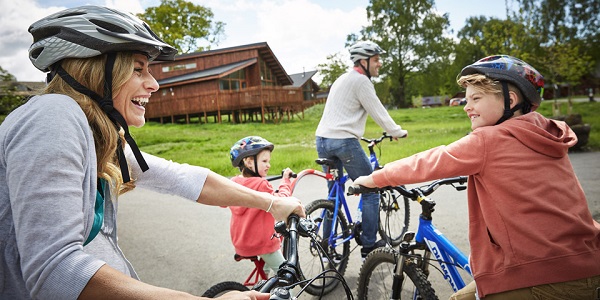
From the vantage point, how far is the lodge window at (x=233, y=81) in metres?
26.9

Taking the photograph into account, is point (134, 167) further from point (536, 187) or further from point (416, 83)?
point (416, 83)

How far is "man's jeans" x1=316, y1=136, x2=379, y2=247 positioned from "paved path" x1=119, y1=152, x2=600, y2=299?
44 centimetres

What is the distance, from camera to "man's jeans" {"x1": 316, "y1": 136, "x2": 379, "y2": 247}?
411 centimetres

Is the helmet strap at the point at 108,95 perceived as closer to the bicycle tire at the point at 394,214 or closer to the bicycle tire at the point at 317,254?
the bicycle tire at the point at 317,254

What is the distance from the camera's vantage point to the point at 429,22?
118ft

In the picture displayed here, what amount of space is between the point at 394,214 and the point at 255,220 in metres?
2.55

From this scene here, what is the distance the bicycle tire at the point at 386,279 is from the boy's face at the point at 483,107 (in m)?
1.06

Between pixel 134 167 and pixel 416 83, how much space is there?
40568mm

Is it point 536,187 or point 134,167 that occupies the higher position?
point 134,167

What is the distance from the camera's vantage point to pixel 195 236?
558 centimetres

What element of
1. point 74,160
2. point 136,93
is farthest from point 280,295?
point 136,93

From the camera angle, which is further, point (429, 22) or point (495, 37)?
point (429, 22)

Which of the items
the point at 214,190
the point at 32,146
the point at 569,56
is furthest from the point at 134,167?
the point at 569,56

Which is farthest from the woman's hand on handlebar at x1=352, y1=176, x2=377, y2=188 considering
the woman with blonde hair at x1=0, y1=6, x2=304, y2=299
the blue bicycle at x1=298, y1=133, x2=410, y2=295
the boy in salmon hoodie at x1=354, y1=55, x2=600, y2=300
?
the blue bicycle at x1=298, y1=133, x2=410, y2=295
